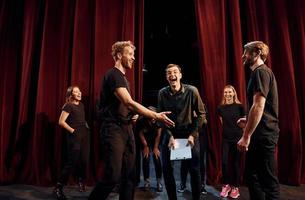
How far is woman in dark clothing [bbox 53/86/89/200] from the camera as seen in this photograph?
11.5ft

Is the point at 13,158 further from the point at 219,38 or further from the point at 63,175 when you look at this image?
the point at 219,38

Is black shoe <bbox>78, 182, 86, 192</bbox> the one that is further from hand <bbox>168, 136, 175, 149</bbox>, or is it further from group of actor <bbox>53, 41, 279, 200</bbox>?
hand <bbox>168, 136, 175, 149</bbox>

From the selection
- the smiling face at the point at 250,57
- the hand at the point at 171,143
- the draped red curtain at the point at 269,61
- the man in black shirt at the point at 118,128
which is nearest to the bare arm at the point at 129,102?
the man in black shirt at the point at 118,128

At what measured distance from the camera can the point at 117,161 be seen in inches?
90.1

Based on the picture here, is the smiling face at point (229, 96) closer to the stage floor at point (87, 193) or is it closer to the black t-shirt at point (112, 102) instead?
the stage floor at point (87, 193)

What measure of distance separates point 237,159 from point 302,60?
167cm

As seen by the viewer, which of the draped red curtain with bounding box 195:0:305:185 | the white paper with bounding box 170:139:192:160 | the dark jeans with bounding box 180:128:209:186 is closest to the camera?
the white paper with bounding box 170:139:192:160

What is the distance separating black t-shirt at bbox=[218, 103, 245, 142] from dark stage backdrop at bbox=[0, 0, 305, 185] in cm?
42

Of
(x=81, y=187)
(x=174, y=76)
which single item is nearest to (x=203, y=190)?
(x=81, y=187)

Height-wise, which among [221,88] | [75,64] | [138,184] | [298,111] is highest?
[75,64]

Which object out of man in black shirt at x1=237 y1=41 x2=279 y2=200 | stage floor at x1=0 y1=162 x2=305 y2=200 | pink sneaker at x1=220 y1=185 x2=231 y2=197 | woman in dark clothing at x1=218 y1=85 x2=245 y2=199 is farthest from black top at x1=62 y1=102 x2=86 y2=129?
man in black shirt at x1=237 y1=41 x2=279 y2=200

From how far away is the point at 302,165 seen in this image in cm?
412

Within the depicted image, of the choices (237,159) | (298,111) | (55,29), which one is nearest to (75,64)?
(55,29)

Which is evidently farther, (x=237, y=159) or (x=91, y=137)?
(x=91, y=137)
